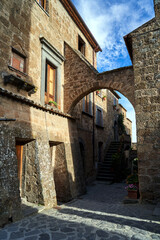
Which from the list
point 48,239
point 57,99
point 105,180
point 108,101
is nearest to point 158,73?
point 57,99

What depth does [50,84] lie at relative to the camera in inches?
312

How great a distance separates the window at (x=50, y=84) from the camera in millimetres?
7620

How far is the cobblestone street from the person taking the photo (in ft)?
11.3

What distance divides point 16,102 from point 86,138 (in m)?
5.97

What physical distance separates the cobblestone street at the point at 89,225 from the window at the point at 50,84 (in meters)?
4.47

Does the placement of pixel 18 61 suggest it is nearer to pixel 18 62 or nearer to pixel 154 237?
pixel 18 62

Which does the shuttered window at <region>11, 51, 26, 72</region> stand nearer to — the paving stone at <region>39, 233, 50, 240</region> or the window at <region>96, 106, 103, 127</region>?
the paving stone at <region>39, 233, 50, 240</region>

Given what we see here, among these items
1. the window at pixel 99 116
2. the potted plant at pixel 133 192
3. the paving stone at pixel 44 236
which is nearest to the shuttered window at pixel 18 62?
the paving stone at pixel 44 236

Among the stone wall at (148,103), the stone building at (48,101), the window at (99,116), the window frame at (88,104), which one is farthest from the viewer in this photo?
the window at (99,116)

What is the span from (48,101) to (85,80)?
200cm

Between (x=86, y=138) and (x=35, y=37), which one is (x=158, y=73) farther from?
(x=86, y=138)

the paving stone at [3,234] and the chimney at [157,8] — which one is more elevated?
the chimney at [157,8]

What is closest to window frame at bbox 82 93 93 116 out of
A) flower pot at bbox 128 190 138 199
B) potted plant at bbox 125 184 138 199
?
potted plant at bbox 125 184 138 199

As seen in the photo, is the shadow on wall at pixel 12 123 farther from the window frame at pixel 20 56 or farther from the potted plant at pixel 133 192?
the potted plant at pixel 133 192
